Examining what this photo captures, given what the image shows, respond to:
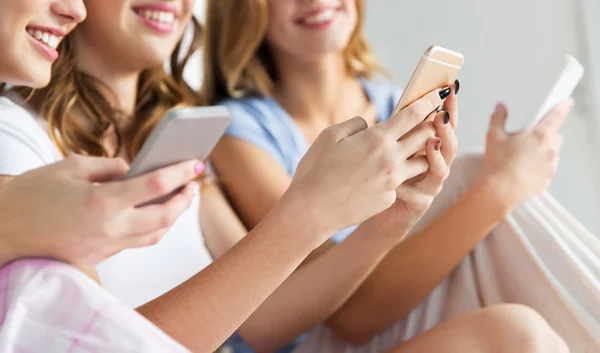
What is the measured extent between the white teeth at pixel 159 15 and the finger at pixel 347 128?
42 cm

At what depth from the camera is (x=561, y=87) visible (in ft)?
3.34

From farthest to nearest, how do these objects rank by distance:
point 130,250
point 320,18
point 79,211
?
point 320,18 < point 130,250 < point 79,211

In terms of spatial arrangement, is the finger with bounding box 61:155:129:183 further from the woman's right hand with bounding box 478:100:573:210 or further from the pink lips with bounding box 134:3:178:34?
the woman's right hand with bounding box 478:100:573:210

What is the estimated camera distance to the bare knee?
0.74m

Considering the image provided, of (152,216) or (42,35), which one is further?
(42,35)

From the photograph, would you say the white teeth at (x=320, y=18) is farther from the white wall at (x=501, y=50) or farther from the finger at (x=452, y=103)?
the white wall at (x=501, y=50)

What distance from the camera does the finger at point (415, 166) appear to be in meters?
0.69

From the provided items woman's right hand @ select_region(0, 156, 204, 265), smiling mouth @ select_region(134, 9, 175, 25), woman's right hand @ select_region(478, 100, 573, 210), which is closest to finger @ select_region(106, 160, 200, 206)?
woman's right hand @ select_region(0, 156, 204, 265)

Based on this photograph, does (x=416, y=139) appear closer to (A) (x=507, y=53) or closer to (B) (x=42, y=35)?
(B) (x=42, y=35)

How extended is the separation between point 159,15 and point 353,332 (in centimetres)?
56

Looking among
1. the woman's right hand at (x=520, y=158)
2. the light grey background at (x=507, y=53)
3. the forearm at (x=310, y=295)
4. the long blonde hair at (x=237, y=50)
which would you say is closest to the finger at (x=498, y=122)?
the woman's right hand at (x=520, y=158)

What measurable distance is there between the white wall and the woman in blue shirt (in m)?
0.60

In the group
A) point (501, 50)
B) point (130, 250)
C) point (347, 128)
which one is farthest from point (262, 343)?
point (501, 50)

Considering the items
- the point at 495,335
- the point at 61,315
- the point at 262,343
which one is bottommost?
the point at 262,343
